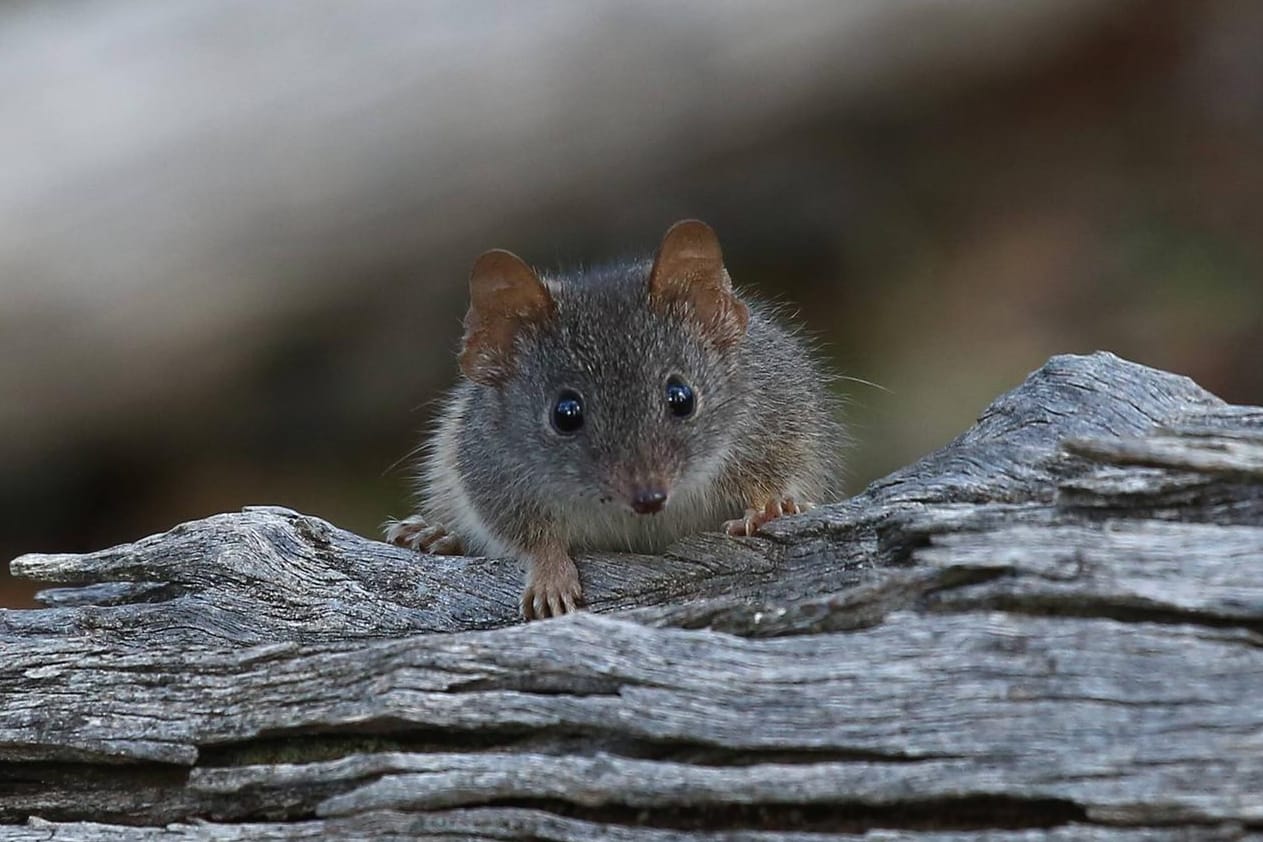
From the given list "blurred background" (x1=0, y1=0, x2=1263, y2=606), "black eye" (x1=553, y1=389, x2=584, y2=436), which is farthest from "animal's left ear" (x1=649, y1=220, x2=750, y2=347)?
"blurred background" (x1=0, y1=0, x2=1263, y2=606)

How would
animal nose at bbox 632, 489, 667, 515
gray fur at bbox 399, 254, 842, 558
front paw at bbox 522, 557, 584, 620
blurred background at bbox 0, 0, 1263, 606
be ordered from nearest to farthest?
animal nose at bbox 632, 489, 667, 515
front paw at bbox 522, 557, 584, 620
gray fur at bbox 399, 254, 842, 558
blurred background at bbox 0, 0, 1263, 606

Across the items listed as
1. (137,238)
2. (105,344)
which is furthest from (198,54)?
(105,344)

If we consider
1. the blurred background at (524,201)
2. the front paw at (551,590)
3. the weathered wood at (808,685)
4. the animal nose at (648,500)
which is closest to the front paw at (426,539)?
the front paw at (551,590)

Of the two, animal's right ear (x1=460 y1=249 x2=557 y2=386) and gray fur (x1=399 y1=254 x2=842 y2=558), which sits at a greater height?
animal's right ear (x1=460 y1=249 x2=557 y2=386)

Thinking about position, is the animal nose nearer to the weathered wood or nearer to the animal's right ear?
the weathered wood

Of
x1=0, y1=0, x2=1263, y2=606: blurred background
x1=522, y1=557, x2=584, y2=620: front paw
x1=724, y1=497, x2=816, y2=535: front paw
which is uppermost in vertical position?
x1=0, y1=0, x2=1263, y2=606: blurred background

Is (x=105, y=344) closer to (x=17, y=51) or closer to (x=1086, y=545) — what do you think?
(x=17, y=51)

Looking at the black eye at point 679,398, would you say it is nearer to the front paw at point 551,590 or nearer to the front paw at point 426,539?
the front paw at point 551,590

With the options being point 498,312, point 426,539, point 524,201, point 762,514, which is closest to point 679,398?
point 762,514
